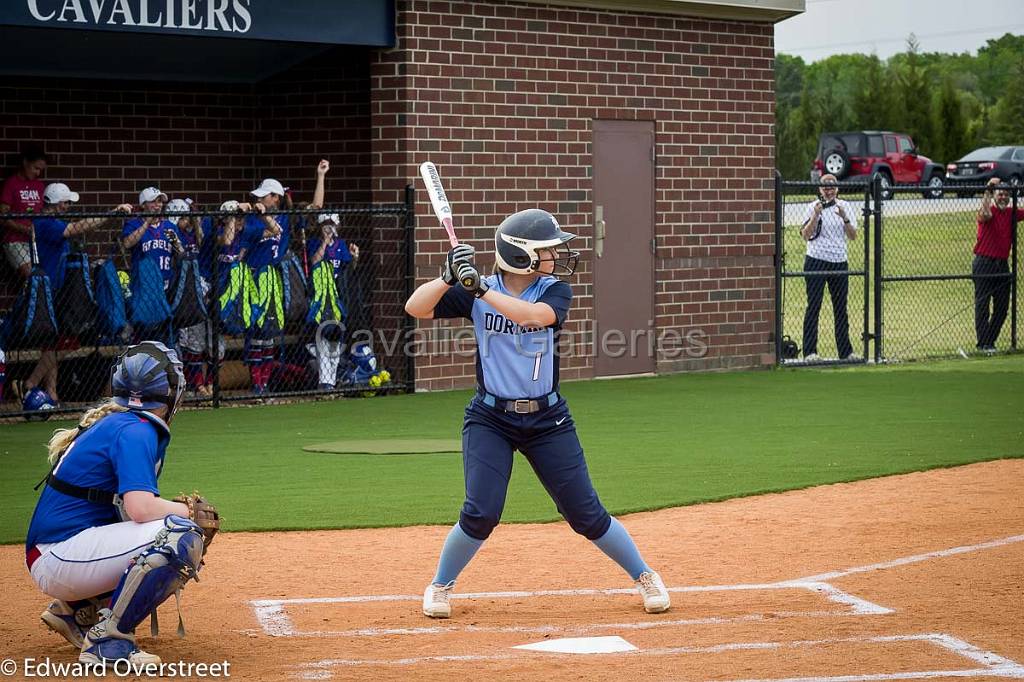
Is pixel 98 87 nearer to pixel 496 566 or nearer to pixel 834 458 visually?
pixel 834 458

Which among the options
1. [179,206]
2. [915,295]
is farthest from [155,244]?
[915,295]

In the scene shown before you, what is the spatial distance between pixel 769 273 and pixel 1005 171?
95.3ft

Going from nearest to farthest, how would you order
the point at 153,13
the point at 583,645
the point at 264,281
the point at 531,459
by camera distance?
1. the point at 583,645
2. the point at 531,459
3. the point at 153,13
4. the point at 264,281

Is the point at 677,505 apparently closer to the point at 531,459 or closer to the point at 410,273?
the point at 531,459

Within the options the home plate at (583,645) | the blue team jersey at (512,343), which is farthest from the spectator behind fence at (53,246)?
the home plate at (583,645)

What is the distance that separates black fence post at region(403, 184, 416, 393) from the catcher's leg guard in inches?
409

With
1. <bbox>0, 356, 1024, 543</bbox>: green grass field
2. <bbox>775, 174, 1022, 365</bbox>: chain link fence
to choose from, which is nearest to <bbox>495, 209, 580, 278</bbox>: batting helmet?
<bbox>0, 356, 1024, 543</bbox>: green grass field

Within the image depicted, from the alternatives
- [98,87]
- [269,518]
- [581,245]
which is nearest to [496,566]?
[269,518]

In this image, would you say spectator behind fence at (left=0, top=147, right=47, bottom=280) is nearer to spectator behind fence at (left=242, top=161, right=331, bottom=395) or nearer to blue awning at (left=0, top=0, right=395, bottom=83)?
blue awning at (left=0, top=0, right=395, bottom=83)

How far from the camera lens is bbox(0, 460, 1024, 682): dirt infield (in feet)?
19.9

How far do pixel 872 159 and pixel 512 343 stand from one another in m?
40.9

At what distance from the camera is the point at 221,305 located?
15.7 m

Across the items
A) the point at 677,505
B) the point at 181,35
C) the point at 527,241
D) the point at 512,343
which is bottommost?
the point at 677,505

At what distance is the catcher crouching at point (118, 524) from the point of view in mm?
5875
